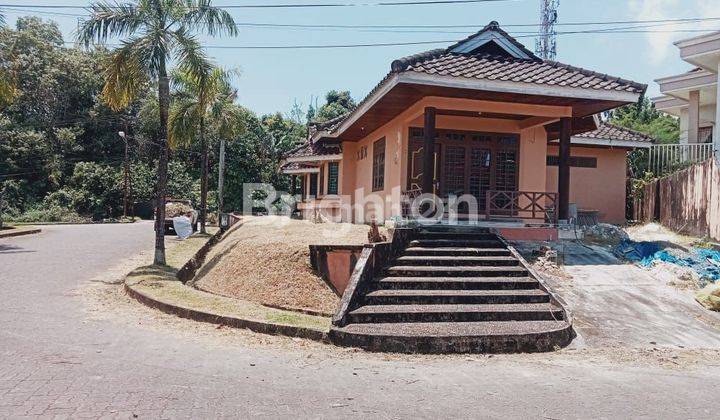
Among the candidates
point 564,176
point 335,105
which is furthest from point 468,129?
point 335,105

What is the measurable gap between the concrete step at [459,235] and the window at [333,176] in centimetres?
1169

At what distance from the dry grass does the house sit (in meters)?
2.69

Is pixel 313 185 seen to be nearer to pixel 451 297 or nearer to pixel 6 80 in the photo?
pixel 6 80

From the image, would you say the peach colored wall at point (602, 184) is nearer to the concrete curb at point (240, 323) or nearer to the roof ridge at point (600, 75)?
the roof ridge at point (600, 75)

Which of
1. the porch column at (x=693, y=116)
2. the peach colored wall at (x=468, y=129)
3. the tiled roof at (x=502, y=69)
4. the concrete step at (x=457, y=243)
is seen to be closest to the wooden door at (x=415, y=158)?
the peach colored wall at (x=468, y=129)

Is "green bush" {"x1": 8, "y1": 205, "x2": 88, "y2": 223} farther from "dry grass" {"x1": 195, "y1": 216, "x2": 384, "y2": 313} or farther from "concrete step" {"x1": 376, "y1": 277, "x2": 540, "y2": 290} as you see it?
"concrete step" {"x1": 376, "y1": 277, "x2": 540, "y2": 290}

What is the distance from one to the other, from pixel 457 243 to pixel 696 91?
47.6 ft

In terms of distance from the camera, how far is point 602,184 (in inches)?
699

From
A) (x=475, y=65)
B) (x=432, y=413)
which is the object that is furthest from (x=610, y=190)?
(x=432, y=413)

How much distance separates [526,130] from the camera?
555 inches

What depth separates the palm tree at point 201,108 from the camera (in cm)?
1247

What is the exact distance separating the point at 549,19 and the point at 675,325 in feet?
94.4

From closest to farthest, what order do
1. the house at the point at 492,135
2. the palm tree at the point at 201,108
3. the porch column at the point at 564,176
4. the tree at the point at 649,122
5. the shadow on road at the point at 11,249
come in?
the house at the point at 492,135, the porch column at the point at 564,176, the palm tree at the point at 201,108, the shadow on road at the point at 11,249, the tree at the point at 649,122

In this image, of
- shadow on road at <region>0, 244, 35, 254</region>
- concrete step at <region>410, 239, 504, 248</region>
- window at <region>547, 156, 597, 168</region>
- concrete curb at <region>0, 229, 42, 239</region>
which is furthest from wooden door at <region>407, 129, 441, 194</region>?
concrete curb at <region>0, 229, 42, 239</region>
